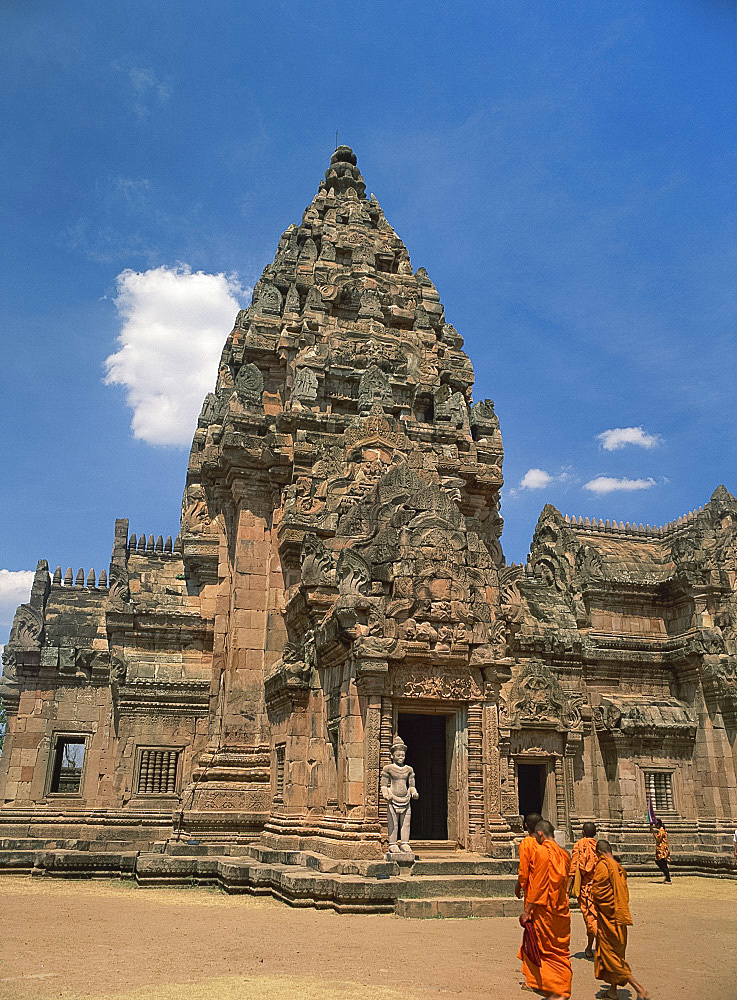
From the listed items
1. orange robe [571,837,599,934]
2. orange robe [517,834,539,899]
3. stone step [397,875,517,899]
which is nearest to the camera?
orange robe [517,834,539,899]

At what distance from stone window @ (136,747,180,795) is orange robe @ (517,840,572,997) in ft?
49.8

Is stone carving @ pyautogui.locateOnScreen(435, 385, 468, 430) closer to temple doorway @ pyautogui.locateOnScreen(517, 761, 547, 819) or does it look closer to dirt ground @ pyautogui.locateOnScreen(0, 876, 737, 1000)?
temple doorway @ pyautogui.locateOnScreen(517, 761, 547, 819)

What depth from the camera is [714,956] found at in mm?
9875

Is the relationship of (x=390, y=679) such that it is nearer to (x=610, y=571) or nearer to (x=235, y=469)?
(x=235, y=469)

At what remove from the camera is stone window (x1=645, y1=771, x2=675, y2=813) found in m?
22.5

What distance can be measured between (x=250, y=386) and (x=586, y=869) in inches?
599

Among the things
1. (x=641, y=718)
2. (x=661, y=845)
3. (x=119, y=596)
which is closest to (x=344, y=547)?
(x=119, y=596)

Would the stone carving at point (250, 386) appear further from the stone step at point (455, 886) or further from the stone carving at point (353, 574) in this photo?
the stone step at point (455, 886)

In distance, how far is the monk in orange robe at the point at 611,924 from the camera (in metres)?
7.96

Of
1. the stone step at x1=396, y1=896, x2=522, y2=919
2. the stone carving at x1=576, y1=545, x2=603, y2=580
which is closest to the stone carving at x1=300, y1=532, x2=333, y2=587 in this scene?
the stone step at x1=396, y1=896, x2=522, y2=919

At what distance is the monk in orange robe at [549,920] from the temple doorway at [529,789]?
14.6 m

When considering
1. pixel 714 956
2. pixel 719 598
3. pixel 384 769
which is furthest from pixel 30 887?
pixel 719 598

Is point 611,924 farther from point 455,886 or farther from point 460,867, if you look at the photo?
point 460,867

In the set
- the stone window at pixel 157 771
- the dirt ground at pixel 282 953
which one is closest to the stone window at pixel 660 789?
the dirt ground at pixel 282 953
